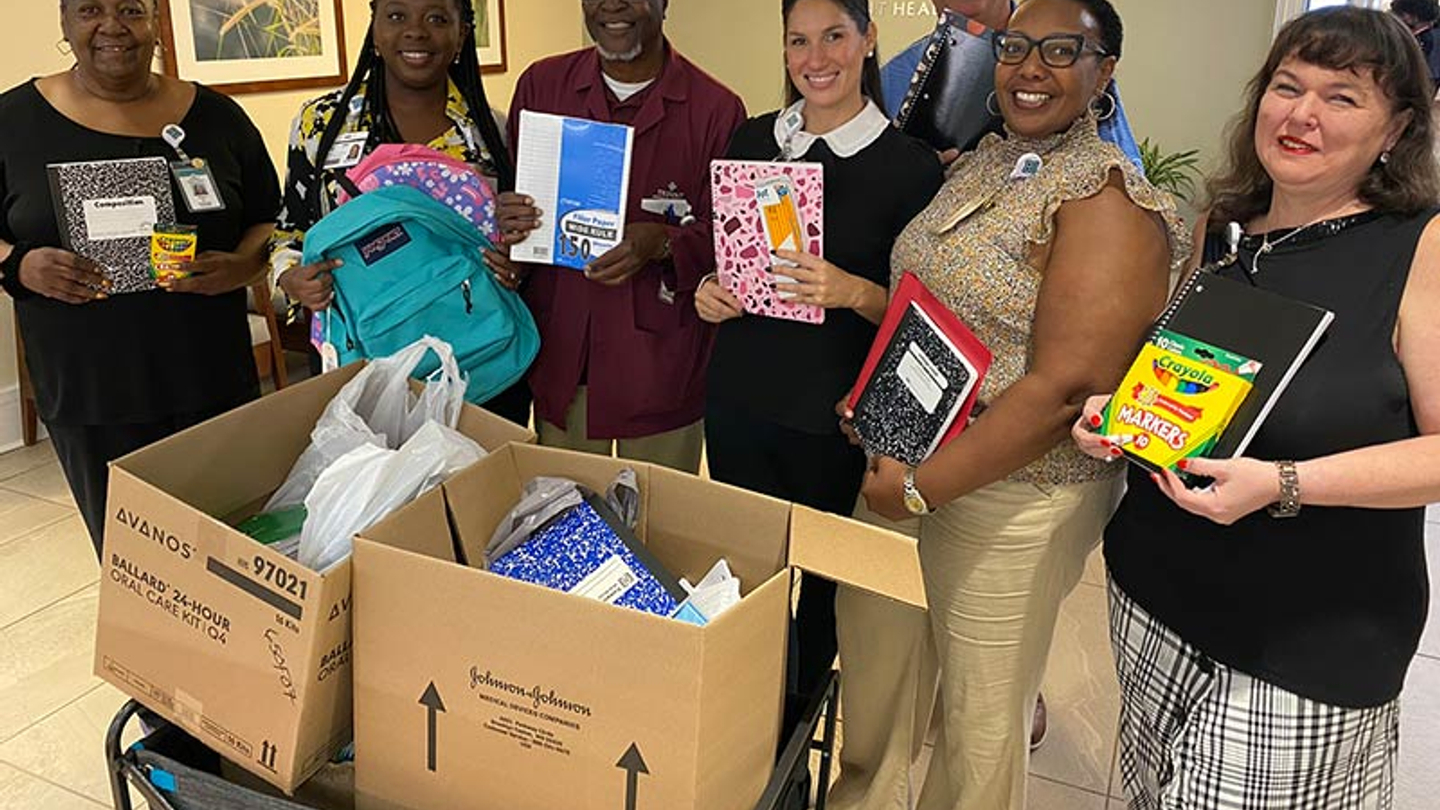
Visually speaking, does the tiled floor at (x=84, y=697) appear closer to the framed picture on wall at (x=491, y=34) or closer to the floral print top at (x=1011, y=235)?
the floral print top at (x=1011, y=235)

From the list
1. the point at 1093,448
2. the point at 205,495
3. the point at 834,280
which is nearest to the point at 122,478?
the point at 205,495

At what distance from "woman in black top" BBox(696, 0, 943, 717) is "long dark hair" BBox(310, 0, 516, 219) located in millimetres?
487

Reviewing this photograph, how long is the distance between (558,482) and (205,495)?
44 centimetres

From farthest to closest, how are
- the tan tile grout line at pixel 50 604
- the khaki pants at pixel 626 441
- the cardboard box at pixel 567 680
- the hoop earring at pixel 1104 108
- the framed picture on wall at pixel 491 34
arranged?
the framed picture on wall at pixel 491 34 → the tan tile grout line at pixel 50 604 → the khaki pants at pixel 626 441 → the hoop earring at pixel 1104 108 → the cardboard box at pixel 567 680

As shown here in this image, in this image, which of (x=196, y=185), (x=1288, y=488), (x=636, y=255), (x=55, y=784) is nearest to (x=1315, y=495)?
(x=1288, y=488)

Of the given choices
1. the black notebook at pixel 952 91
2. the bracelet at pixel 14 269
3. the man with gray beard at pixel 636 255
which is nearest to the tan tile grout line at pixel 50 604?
the bracelet at pixel 14 269

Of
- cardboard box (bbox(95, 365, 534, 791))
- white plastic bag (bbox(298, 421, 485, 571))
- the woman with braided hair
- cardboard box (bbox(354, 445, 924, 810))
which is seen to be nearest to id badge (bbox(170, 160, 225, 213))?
the woman with braided hair

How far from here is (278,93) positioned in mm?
4539

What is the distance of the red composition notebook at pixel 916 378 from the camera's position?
4.65 ft

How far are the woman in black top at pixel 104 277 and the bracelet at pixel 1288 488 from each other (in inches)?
72.4

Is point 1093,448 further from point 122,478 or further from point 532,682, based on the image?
point 122,478

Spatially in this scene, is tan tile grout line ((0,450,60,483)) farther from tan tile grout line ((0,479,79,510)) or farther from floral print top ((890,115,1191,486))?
floral print top ((890,115,1191,486))

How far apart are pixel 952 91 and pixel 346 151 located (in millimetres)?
1087

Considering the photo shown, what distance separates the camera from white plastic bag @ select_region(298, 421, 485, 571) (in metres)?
1.16
